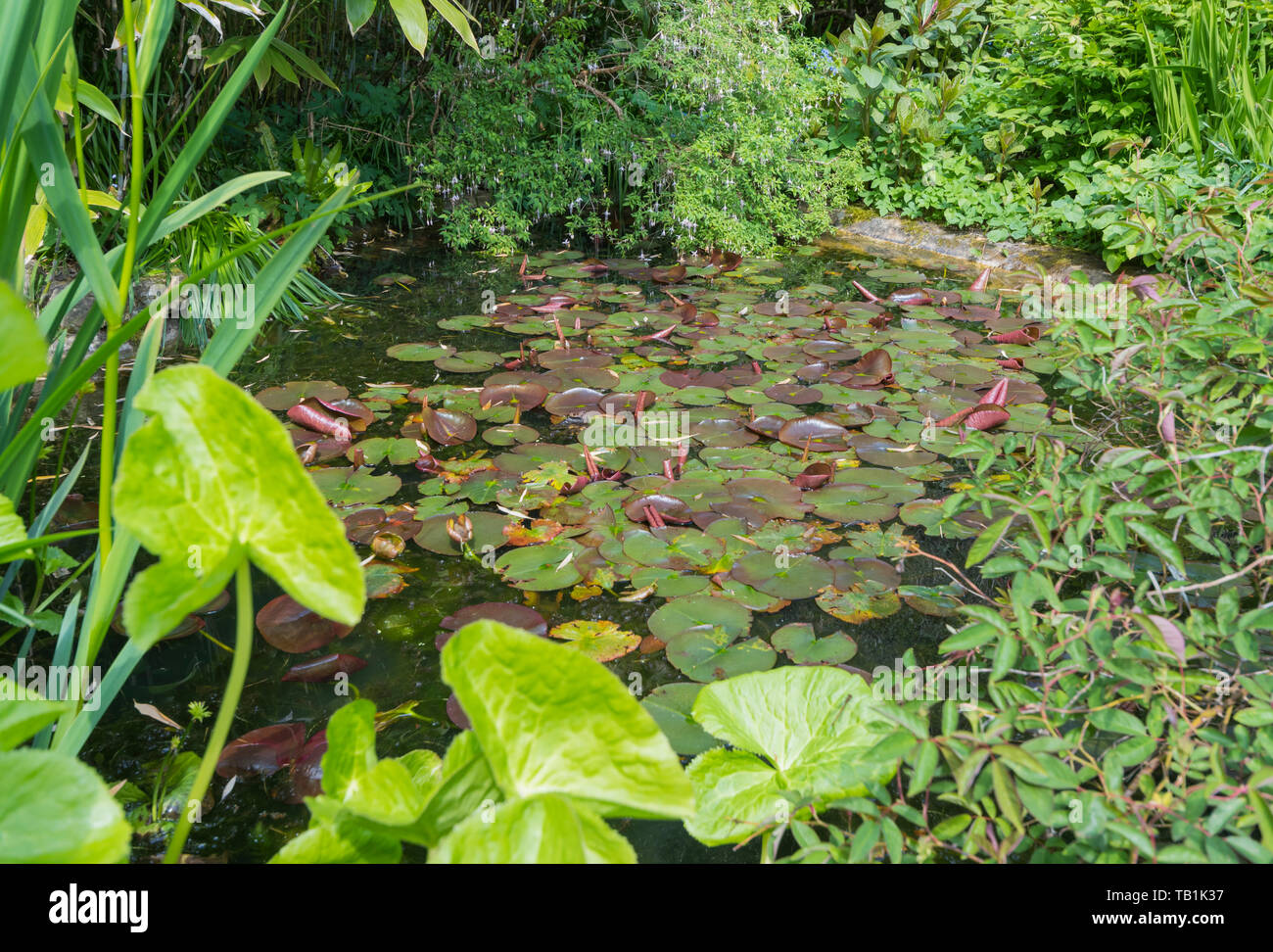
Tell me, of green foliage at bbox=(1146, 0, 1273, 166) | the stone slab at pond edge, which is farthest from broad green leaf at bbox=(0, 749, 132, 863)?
green foliage at bbox=(1146, 0, 1273, 166)

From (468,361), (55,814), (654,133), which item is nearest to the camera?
(55,814)

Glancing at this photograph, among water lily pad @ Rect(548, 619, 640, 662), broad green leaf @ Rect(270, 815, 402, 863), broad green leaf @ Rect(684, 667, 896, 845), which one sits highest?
broad green leaf @ Rect(270, 815, 402, 863)

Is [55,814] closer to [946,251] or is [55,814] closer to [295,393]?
[295,393]

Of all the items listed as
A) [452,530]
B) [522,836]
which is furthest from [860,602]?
[522,836]

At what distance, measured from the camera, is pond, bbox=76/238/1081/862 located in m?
1.63

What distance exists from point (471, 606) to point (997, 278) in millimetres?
3406

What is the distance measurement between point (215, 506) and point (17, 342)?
0.15 metres

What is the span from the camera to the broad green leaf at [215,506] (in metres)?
0.57

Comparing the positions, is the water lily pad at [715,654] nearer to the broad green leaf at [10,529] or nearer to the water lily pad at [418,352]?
the broad green leaf at [10,529]

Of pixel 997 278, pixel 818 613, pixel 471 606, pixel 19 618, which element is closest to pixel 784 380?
pixel 818 613

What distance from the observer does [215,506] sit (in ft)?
1.98

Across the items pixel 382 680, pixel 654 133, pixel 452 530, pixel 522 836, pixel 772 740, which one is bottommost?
pixel 382 680

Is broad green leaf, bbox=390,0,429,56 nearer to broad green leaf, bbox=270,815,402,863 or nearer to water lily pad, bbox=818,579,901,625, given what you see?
Result: water lily pad, bbox=818,579,901,625

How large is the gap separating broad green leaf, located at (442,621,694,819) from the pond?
2.49ft
